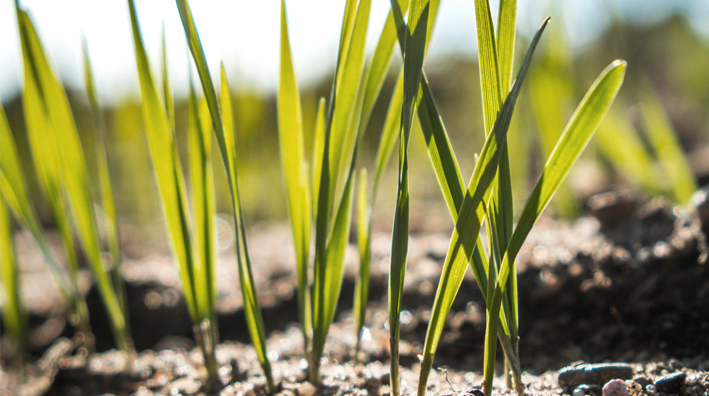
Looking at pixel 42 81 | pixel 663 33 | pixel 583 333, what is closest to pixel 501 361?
pixel 583 333

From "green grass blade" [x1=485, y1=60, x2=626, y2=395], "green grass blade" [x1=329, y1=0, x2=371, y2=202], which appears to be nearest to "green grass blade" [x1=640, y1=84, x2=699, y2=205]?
"green grass blade" [x1=485, y1=60, x2=626, y2=395]

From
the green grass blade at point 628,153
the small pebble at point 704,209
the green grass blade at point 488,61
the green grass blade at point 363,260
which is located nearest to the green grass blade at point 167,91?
the green grass blade at point 363,260

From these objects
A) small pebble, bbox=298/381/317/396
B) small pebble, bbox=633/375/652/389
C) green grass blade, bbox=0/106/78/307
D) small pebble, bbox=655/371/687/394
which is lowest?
small pebble, bbox=298/381/317/396

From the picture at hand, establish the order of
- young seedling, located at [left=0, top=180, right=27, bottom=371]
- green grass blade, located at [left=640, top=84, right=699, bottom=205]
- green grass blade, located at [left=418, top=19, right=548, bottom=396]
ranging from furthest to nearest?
green grass blade, located at [left=640, top=84, right=699, bottom=205]
young seedling, located at [left=0, top=180, right=27, bottom=371]
green grass blade, located at [left=418, top=19, right=548, bottom=396]

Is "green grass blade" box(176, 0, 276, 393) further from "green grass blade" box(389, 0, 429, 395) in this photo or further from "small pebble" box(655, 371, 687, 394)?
"small pebble" box(655, 371, 687, 394)

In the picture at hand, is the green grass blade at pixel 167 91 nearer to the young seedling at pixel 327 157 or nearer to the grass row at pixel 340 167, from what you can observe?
the grass row at pixel 340 167

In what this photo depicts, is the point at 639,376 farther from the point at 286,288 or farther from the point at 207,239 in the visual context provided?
the point at 286,288

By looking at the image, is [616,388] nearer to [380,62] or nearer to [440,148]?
[440,148]
